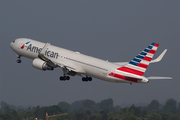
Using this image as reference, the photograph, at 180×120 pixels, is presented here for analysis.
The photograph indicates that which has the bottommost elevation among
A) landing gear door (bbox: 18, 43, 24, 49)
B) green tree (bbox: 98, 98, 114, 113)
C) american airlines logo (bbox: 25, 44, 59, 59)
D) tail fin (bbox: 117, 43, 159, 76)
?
tail fin (bbox: 117, 43, 159, 76)

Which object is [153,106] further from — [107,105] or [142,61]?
[142,61]

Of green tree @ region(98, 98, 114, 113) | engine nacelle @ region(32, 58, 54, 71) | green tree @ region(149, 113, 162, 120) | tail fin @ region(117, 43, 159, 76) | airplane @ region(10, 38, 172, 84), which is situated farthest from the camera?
green tree @ region(98, 98, 114, 113)

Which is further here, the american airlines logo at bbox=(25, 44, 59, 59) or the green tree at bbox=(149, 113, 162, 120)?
the green tree at bbox=(149, 113, 162, 120)

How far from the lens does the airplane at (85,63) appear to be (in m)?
50.8

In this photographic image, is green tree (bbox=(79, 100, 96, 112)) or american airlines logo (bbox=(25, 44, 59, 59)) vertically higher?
green tree (bbox=(79, 100, 96, 112))

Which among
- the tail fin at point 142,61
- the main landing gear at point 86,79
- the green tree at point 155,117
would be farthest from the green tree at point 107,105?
the tail fin at point 142,61

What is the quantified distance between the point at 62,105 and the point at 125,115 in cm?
8423

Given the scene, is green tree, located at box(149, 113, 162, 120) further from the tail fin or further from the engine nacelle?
the engine nacelle

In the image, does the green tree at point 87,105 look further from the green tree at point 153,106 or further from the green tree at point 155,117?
the green tree at point 155,117

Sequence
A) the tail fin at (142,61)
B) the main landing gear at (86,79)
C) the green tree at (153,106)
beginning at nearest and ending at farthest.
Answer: the tail fin at (142,61) < the main landing gear at (86,79) < the green tree at (153,106)

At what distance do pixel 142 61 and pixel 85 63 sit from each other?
417 inches

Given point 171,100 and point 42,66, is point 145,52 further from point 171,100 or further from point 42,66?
point 171,100

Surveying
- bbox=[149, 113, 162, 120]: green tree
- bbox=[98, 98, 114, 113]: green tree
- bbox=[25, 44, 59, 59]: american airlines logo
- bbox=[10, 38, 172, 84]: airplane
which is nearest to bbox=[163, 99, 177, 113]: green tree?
bbox=[149, 113, 162, 120]: green tree

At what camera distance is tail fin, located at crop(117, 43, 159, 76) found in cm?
4939
